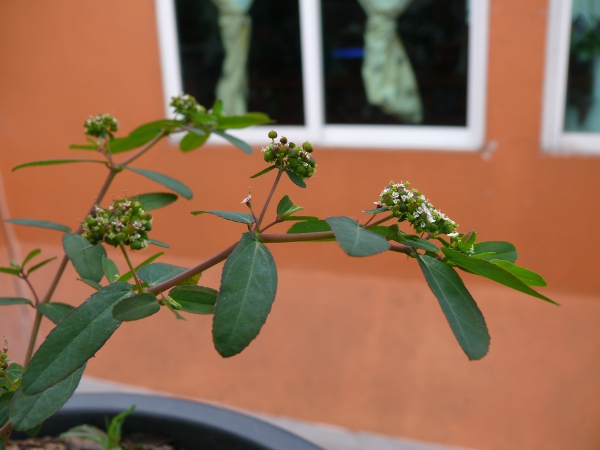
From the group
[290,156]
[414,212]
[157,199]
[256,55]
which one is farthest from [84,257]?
[256,55]

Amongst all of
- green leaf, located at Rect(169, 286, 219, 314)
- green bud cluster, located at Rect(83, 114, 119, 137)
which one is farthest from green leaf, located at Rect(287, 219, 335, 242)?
green bud cluster, located at Rect(83, 114, 119, 137)


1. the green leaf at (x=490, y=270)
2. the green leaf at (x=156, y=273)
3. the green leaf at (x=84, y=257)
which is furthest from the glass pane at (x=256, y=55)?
the green leaf at (x=490, y=270)

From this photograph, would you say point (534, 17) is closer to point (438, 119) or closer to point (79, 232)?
point (438, 119)

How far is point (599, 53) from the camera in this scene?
2.07 meters

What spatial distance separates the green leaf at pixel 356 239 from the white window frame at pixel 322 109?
1.72 meters

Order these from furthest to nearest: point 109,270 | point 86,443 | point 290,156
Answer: point 86,443
point 109,270
point 290,156

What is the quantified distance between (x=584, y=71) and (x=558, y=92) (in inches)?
6.9

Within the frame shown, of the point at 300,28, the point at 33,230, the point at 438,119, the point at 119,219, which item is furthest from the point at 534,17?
the point at 33,230

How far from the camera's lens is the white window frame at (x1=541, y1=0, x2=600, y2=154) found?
1946mm

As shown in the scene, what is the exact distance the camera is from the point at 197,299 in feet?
2.08

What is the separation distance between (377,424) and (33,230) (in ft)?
Answer: 5.95

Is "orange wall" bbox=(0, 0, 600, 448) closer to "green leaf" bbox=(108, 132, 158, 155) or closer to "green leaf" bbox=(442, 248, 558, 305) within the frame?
"green leaf" bbox=(108, 132, 158, 155)

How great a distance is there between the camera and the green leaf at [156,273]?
2.14ft

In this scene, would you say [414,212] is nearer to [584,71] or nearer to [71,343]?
[71,343]
